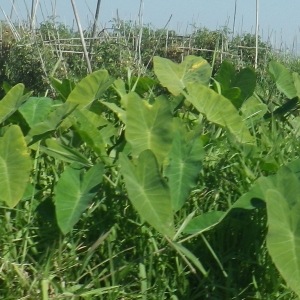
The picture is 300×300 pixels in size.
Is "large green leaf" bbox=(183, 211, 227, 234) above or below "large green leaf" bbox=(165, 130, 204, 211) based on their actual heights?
below

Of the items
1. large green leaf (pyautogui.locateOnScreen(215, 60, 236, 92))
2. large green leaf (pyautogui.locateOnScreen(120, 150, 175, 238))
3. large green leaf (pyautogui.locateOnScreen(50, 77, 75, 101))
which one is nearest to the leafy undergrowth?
large green leaf (pyautogui.locateOnScreen(120, 150, 175, 238))

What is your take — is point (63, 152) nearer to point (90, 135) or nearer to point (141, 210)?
point (90, 135)

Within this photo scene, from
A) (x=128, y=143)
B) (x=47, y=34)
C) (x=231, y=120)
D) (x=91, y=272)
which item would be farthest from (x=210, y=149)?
(x=47, y=34)

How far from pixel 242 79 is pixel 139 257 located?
946mm

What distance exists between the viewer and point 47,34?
6480 mm

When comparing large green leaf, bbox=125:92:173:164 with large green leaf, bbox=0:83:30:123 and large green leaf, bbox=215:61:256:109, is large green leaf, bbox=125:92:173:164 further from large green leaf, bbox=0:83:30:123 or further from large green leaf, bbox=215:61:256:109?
large green leaf, bbox=215:61:256:109

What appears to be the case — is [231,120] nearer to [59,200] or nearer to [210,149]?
[210,149]

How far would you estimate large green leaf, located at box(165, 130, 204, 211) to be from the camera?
1595mm

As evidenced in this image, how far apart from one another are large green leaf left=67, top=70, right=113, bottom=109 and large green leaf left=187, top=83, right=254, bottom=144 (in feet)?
0.93

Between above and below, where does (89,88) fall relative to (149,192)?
above

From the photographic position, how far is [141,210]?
143 cm

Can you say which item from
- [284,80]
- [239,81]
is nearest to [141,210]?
[239,81]

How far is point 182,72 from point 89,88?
0.41 m

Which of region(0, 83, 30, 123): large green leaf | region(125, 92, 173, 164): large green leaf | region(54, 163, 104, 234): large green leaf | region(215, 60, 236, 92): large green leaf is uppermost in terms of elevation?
region(215, 60, 236, 92): large green leaf
